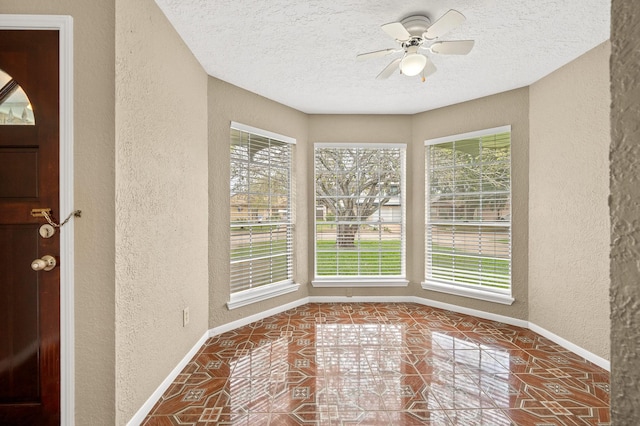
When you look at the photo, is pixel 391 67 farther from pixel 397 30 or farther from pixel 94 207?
pixel 94 207

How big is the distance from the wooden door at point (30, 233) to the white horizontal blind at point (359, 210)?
300 cm

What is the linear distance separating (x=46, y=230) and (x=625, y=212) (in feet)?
7.60

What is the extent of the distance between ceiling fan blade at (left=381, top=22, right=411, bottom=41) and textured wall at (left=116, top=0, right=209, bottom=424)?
1.61 meters

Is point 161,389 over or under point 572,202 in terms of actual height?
under

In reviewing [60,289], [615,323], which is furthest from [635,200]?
[60,289]

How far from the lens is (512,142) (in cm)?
353

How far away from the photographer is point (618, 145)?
1.52ft

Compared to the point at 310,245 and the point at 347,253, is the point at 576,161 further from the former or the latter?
the point at 310,245

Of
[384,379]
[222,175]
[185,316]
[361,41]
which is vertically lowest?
[384,379]

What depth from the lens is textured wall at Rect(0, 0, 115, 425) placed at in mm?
1727

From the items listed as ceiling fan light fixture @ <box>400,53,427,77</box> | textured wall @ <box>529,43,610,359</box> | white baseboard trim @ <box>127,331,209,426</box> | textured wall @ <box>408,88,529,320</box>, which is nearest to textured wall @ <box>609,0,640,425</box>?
ceiling fan light fixture @ <box>400,53,427,77</box>

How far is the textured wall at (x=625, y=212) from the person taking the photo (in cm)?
44

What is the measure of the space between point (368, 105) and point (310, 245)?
2.03 m

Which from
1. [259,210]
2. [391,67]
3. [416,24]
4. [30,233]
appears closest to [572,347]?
[391,67]
